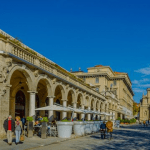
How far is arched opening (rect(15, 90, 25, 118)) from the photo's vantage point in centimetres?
2411

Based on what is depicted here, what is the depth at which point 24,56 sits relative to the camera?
1747 cm

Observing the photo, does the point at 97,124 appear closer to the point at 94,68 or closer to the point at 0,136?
the point at 0,136

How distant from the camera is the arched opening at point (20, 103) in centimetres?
2411

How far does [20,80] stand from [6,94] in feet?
22.0

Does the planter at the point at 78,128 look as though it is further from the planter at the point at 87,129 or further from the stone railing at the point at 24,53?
the stone railing at the point at 24,53

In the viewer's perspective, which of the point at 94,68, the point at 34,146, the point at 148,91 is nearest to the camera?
the point at 34,146

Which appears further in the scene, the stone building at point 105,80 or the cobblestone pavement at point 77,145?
the stone building at point 105,80

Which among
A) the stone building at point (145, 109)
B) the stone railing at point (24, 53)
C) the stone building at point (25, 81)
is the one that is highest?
the stone railing at point (24, 53)

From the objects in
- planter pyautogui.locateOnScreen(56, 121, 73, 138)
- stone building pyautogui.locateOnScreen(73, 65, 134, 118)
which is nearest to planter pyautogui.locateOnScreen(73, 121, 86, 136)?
planter pyautogui.locateOnScreen(56, 121, 73, 138)

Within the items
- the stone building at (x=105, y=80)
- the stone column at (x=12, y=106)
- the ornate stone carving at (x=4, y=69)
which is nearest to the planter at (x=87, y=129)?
the stone column at (x=12, y=106)

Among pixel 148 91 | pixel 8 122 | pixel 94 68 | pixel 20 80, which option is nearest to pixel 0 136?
pixel 8 122

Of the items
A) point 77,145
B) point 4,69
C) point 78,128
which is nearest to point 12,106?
point 78,128

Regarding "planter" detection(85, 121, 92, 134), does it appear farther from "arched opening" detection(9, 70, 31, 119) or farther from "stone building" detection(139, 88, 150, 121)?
"stone building" detection(139, 88, 150, 121)

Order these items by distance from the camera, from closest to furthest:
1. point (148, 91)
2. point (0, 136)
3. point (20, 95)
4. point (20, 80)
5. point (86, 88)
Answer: point (0, 136) < point (20, 80) < point (20, 95) < point (86, 88) < point (148, 91)
